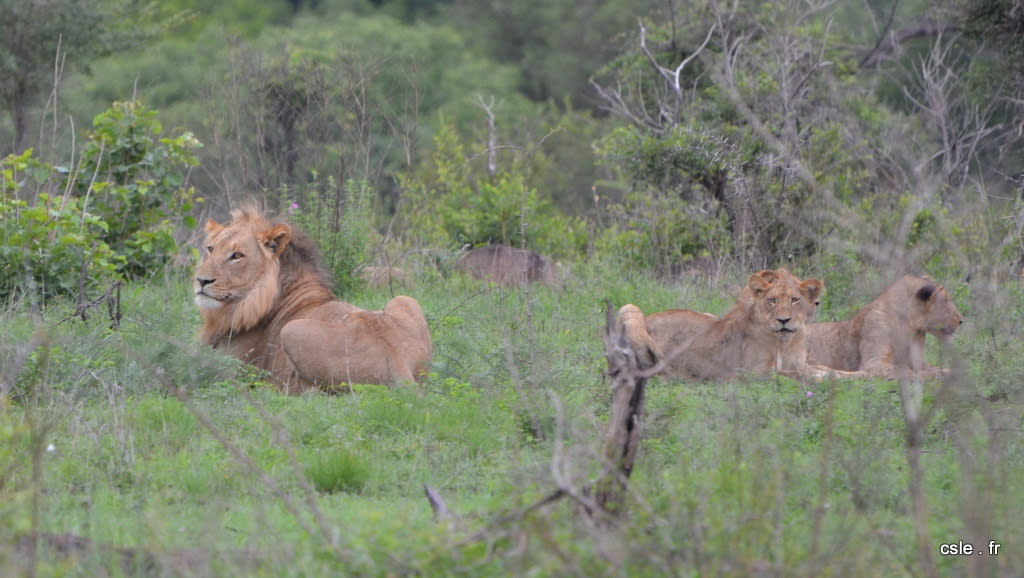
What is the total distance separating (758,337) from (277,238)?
289 centimetres

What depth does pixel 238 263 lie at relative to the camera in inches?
295

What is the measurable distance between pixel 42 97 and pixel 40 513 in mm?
14291

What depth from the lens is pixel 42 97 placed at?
1739 cm

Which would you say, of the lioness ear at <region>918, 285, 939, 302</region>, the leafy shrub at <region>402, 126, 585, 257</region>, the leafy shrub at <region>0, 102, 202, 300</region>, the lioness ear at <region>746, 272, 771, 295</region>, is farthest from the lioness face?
the leafy shrub at <region>402, 126, 585, 257</region>

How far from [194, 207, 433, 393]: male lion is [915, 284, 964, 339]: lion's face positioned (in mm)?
3096

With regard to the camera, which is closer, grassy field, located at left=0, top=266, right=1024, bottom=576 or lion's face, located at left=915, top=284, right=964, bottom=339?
grassy field, located at left=0, top=266, right=1024, bottom=576

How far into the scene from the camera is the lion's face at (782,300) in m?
7.40

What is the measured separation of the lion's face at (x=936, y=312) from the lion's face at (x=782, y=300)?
0.82m

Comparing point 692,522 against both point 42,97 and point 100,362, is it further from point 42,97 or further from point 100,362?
point 42,97

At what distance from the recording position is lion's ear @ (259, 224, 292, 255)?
7.58 metres

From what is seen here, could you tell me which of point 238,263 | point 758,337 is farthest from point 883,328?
point 238,263

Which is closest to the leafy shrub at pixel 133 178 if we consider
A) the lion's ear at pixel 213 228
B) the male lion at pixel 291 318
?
the lion's ear at pixel 213 228

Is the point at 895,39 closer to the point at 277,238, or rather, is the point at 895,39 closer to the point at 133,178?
the point at 133,178

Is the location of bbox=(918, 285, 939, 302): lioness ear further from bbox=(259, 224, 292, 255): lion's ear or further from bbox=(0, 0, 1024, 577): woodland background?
bbox=(259, 224, 292, 255): lion's ear
